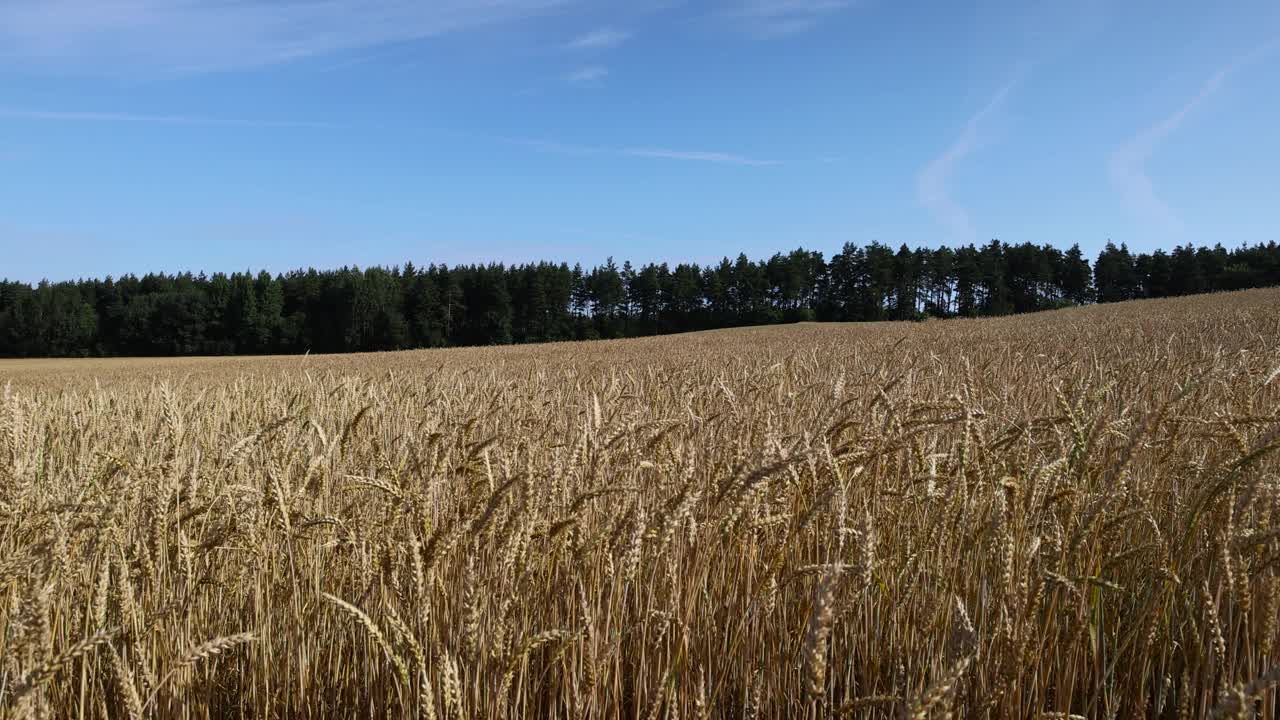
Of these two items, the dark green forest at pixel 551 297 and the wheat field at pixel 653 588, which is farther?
the dark green forest at pixel 551 297

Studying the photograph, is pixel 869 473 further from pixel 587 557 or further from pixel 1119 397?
pixel 1119 397

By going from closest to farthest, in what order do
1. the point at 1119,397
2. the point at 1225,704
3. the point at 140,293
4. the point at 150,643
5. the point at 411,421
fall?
the point at 1225,704 < the point at 150,643 < the point at 1119,397 < the point at 411,421 < the point at 140,293

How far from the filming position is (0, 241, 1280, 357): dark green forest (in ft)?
183

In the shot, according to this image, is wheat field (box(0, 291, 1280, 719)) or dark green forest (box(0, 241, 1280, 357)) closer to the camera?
wheat field (box(0, 291, 1280, 719))

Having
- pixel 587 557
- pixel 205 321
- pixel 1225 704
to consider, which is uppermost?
pixel 205 321

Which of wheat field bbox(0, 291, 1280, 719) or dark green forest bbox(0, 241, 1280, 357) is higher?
dark green forest bbox(0, 241, 1280, 357)

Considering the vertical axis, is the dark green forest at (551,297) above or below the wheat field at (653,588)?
above

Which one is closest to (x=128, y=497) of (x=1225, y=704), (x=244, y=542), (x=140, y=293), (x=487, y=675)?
(x=244, y=542)

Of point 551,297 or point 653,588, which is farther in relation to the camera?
point 551,297

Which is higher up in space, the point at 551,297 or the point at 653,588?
the point at 551,297

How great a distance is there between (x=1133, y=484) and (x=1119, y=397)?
4.72 ft

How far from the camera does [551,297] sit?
66.3 m

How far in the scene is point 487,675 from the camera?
71.2 inches

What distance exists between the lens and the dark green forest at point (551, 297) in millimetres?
55750
